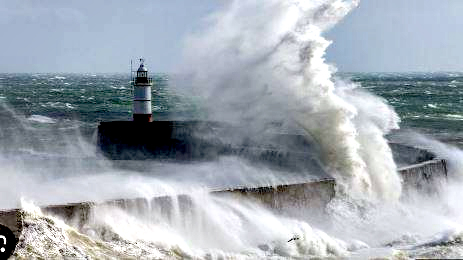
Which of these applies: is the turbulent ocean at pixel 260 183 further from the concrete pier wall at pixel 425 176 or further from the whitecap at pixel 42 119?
the whitecap at pixel 42 119

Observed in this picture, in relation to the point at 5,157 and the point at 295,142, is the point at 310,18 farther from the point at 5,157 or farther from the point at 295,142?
the point at 5,157

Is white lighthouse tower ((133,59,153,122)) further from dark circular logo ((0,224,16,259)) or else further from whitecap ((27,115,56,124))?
whitecap ((27,115,56,124))

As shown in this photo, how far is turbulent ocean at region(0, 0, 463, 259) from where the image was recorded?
30.5 feet

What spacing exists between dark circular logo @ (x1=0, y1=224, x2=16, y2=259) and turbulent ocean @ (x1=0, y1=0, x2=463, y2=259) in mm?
71

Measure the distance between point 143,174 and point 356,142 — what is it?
4386 mm

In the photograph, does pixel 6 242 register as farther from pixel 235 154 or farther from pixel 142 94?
pixel 142 94

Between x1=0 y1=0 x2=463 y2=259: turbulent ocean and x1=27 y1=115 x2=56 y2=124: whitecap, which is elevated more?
x1=27 y1=115 x2=56 y2=124: whitecap

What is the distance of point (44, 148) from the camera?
1984cm

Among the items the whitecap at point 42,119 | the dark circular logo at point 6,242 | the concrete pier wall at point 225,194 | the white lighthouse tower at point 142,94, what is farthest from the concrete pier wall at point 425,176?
the whitecap at point 42,119

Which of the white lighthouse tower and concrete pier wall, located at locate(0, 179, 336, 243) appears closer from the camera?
concrete pier wall, located at locate(0, 179, 336, 243)

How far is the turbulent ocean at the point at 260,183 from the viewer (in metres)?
9.29

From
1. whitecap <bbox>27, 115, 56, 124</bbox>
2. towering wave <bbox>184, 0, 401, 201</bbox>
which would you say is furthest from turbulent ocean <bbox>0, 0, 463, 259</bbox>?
whitecap <bbox>27, 115, 56, 124</bbox>

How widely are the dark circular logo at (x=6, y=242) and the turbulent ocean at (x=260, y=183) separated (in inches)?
2.8

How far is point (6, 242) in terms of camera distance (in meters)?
7.93
